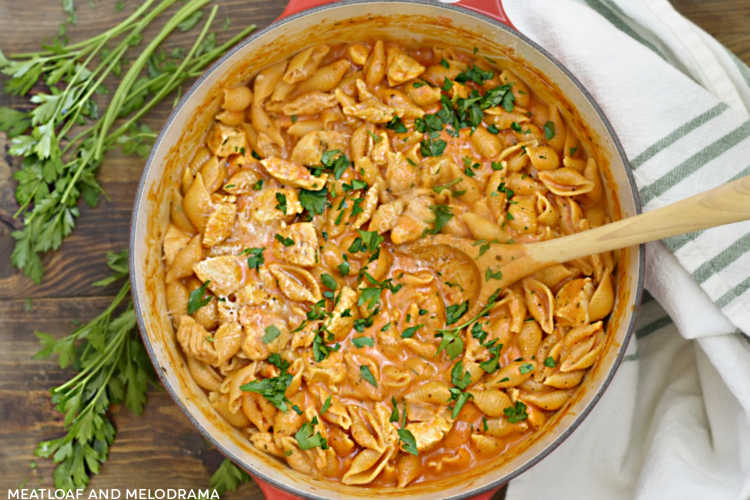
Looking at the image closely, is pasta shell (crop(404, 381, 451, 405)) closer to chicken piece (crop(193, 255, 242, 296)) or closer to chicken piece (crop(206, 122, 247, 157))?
chicken piece (crop(193, 255, 242, 296))

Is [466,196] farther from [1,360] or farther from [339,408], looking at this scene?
[1,360]

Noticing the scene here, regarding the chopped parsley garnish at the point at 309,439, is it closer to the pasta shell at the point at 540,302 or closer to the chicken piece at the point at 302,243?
the chicken piece at the point at 302,243

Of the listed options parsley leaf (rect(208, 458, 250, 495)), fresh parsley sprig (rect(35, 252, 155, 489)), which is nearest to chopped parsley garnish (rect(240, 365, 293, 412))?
parsley leaf (rect(208, 458, 250, 495))

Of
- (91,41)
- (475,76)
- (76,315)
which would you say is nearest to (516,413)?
(475,76)

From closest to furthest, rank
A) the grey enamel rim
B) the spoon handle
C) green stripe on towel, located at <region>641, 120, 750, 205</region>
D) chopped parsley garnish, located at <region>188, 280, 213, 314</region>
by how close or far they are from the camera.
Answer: the spoon handle → the grey enamel rim → green stripe on towel, located at <region>641, 120, 750, 205</region> → chopped parsley garnish, located at <region>188, 280, 213, 314</region>

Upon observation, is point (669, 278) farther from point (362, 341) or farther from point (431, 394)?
point (362, 341)

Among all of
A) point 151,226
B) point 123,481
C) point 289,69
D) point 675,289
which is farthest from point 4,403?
point 675,289
